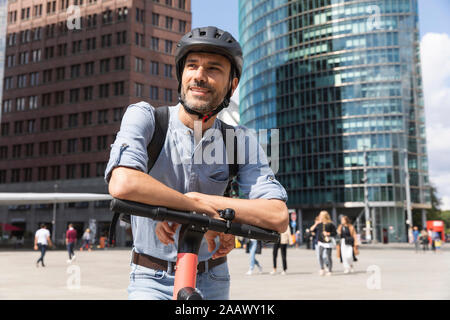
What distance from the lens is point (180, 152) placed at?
210cm

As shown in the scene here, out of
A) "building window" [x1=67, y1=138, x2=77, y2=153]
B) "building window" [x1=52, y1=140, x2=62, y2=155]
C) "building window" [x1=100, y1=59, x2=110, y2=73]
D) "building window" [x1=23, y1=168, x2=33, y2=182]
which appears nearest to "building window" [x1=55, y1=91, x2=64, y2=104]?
"building window" [x1=52, y1=140, x2=62, y2=155]

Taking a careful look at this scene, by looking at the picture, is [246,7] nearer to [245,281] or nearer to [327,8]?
[327,8]

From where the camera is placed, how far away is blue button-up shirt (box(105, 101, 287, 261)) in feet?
6.73

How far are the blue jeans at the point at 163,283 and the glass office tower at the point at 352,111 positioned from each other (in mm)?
78722

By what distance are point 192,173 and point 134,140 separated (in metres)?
0.34

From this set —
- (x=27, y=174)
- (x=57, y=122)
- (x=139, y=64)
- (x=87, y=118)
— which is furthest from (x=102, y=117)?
(x=27, y=174)

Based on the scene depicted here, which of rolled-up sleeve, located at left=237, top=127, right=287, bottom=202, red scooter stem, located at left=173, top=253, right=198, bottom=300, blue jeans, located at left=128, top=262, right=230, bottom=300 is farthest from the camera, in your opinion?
rolled-up sleeve, located at left=237, top=127, right=287, bottom=202

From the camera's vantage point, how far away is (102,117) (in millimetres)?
66188

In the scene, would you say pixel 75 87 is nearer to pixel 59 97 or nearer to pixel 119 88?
pixel 59 97

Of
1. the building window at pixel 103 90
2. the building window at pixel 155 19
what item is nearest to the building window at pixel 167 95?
the building window at pixel 103 90

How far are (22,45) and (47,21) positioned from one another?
581 centimetres

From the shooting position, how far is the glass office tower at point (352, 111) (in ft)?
263

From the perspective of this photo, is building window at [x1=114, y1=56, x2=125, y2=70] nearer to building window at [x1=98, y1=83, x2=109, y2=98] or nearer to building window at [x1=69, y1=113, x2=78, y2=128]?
building window at [x1=98, y1=83, x2=109, y2=98]

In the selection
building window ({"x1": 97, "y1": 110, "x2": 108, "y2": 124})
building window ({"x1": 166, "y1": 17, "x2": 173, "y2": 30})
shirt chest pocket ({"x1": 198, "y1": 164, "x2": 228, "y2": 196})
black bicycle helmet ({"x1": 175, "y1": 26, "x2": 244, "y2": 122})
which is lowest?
shirt chest pocket ({"x1": 198, "y1": 164, "x2": 228, "y2": 196})
